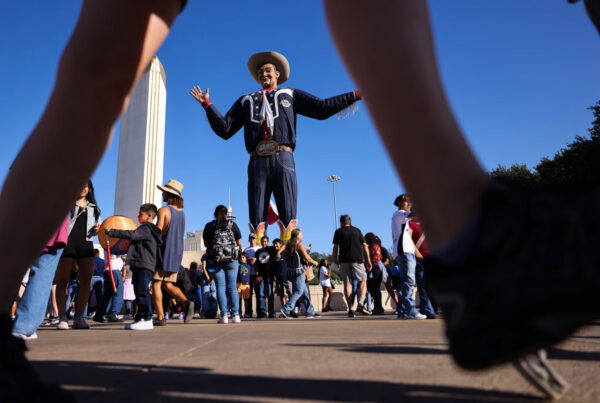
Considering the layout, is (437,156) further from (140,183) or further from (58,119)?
(140,183)

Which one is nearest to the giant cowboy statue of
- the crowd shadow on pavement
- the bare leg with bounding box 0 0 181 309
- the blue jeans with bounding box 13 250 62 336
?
the blue jeans with bounding box 13 250 62 336

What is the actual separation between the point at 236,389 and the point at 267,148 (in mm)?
5440

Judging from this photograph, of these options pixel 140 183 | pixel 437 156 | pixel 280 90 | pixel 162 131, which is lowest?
pixel 437 156

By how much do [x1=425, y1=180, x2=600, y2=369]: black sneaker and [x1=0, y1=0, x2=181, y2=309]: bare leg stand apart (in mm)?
783

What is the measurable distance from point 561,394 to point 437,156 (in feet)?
1.67

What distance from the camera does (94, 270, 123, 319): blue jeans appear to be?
752 cm

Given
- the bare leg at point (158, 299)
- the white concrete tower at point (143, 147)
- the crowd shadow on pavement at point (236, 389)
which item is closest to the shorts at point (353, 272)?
the bare leg at point (158, 299)

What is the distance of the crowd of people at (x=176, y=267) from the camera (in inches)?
173

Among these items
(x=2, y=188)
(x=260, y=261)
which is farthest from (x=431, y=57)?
(x=260, y=261)

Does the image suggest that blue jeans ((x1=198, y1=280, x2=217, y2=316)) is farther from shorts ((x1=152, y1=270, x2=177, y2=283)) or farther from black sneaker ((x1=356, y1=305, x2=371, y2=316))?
shorts ((x1=152, y1=270, x2=177, y2=283))

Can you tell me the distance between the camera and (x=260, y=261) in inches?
317

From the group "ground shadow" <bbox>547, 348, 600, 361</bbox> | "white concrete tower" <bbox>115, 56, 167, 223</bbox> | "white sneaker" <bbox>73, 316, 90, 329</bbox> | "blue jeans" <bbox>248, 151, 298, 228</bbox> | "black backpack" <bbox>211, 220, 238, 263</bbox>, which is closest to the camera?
"ground shadow" <bbox>547, 348, 600, 361</bbox>

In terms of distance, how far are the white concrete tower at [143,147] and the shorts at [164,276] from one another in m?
26.1

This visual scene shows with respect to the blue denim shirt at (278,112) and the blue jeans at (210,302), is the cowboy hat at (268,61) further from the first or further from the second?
the blue jeans at (210,302)
